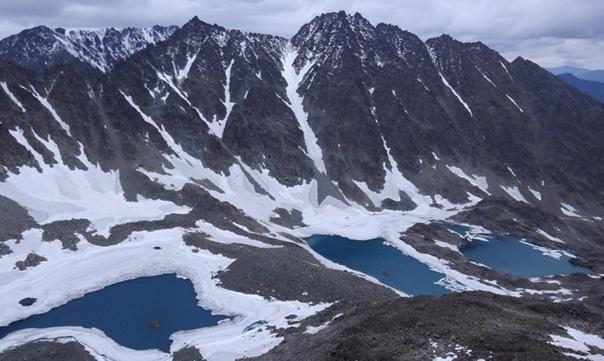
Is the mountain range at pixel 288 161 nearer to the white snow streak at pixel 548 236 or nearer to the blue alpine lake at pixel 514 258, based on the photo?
the white snow streak at pixel 548 236

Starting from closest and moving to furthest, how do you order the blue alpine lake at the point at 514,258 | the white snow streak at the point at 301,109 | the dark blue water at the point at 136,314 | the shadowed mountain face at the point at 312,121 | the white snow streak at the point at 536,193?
the dark blue water at the point at 136,314 → the blue alpine lake at the point at 514,258 → the shadowed mountain face at the point at 312,121 → the white snow streak at the point at 301,109 → the white snow streak at the point at 536,193

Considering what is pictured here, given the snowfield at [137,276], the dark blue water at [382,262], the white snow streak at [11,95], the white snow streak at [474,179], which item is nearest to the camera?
the snowfield at [137,276]

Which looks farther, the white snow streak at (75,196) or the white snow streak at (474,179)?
the white snow streak at (474,179)

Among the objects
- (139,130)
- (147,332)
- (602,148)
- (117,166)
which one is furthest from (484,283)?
(602,148)

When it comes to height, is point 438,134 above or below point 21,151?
above

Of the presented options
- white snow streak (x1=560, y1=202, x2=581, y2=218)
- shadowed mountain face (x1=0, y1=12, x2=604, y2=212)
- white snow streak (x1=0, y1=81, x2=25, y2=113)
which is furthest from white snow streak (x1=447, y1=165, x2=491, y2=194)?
white snow streak (x1=0, y1=81, x2=25, y2=113)

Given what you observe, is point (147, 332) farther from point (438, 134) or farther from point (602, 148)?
point (602, 148)

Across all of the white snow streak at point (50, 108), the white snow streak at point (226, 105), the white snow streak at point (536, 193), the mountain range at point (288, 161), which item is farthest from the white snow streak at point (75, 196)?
the white snow streak at point (536, 193)
